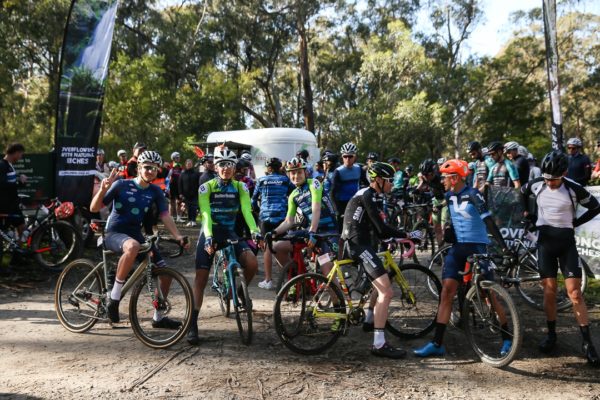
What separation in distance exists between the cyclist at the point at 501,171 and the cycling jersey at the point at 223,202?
5.37m

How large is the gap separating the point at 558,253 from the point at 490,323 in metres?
1.09

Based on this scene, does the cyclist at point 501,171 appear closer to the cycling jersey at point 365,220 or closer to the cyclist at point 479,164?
A: the cyclist at point 479,164

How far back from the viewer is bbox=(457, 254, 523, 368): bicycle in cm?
485

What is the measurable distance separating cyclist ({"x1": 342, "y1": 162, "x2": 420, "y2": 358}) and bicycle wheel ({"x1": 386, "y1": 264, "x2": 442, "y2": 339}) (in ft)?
1.67

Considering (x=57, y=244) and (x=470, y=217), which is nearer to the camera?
(x=470, y=217)

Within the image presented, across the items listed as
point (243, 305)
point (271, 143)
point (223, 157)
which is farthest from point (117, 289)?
point (271, 143)

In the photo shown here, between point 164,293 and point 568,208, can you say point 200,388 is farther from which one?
point 568,208

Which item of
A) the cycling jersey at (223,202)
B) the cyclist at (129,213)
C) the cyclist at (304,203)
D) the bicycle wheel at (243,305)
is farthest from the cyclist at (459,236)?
the cyclist at (129,213)

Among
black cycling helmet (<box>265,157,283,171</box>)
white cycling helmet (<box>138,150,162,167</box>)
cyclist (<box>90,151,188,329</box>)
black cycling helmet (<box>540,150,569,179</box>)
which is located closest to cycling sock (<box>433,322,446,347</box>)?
black cycling helmet (<box>540,150,569,179</box>)

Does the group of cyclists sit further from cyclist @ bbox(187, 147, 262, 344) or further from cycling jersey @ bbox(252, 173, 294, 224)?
cycling jersey @ bbox(252, 173, 294, 224)

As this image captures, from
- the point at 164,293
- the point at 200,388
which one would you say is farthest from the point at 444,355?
the point at 164,293

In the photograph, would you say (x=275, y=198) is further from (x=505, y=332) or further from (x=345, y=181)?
(x=505, y=332)

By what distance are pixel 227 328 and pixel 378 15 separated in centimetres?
3711

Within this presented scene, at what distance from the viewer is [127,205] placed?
576 cm
